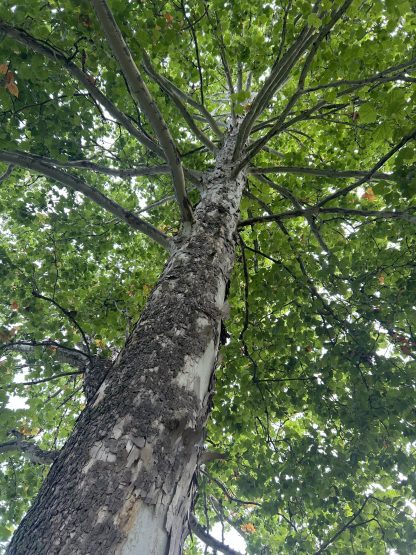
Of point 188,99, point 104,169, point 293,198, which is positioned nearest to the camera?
point 104,169

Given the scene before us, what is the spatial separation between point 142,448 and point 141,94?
2.20m

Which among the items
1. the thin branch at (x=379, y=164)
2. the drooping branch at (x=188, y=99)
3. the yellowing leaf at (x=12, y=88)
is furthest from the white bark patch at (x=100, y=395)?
the drooping branch at (x=188, y=99)

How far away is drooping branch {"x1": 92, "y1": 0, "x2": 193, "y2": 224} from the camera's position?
2131 millimetres

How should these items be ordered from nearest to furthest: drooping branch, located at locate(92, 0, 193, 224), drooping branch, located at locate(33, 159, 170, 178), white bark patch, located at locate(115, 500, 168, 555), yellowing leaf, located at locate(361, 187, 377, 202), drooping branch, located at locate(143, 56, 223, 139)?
white bark patch, located at locate(115, 500, 168, 555)
drooping branch, located at locate(92, 0, 193, 224)
drooping branch, located at locate(143, 56, 223, 139)
drooping branch, located at locate(33, 159, 170, 178)
yellowing leaf, located at locate(361, 187, 377, 202)

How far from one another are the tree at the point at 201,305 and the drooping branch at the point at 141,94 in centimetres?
1

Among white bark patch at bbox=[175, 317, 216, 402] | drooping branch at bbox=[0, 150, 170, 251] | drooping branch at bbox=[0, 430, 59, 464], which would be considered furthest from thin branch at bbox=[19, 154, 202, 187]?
drooping branch at bbox=[0, 430, 59, 464]

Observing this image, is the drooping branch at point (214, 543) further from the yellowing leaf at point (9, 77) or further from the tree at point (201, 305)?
the yellowing leaf at point (9, 77)

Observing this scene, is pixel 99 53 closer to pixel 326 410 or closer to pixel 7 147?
pixel 7 147

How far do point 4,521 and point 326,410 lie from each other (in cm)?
433

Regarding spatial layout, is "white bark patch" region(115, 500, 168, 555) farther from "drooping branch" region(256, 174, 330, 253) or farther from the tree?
"drooping branch" region(256, 174, 330, 253)

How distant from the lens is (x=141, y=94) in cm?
244

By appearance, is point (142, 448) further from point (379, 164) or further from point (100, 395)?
point (379, 164)

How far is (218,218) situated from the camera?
2.84 metres

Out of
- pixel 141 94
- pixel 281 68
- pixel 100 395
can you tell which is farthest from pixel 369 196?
pixel 100 395
